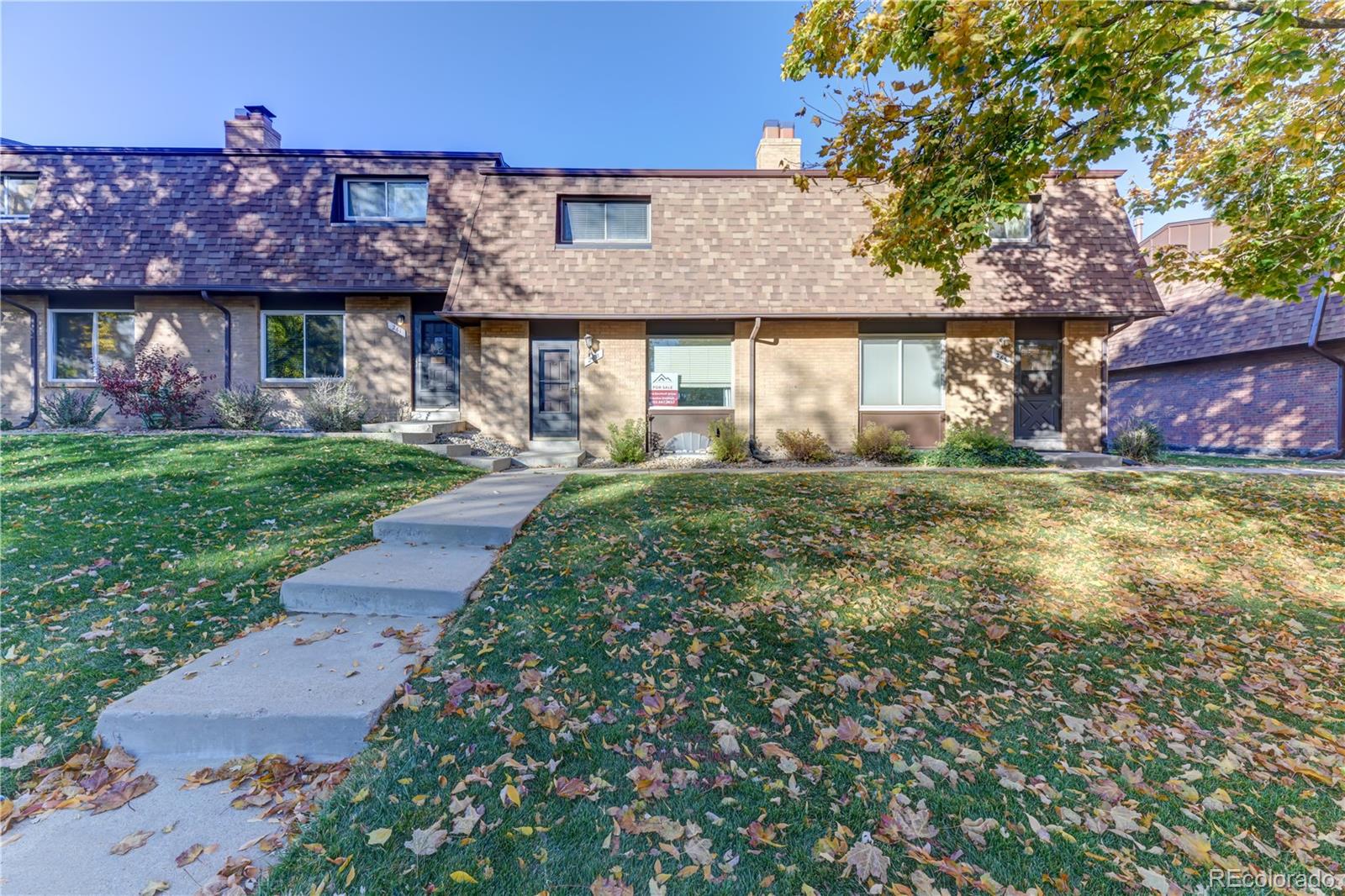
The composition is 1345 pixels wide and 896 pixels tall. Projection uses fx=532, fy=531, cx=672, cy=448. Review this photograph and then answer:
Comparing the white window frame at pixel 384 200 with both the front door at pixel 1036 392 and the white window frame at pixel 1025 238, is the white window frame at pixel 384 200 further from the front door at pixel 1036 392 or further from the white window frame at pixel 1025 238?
the front door at pixel 1036 392

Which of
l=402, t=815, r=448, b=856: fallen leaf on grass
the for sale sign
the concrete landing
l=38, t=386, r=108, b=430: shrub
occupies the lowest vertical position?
the concrete landing

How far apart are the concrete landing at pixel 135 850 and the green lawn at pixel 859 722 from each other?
372 mm

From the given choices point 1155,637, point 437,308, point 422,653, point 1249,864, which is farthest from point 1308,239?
point 437,308

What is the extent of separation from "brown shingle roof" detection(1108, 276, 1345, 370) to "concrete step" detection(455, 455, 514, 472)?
16522mm

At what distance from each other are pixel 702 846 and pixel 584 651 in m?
1.53

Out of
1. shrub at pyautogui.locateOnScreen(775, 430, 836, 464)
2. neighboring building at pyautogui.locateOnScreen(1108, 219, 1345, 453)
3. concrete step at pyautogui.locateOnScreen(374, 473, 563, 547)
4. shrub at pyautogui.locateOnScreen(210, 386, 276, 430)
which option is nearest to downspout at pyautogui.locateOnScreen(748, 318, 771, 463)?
shrub at pyautogui.locateOnScreen(775, 430, 836, 464)

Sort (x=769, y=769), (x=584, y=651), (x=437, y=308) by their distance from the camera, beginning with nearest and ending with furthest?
1. (x=769, y=769)
2. (x=584, y=651)
3. (x=437, y=308)

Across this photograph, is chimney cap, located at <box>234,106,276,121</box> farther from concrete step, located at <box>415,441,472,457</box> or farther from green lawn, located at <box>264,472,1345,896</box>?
green lawn, located at <box>264,472,1345,896</box>

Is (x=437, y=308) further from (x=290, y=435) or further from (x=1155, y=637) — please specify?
(x=1155, y=637)

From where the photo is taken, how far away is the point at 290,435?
33.8 ft

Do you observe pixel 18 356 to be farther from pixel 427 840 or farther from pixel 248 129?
pixel 427 840

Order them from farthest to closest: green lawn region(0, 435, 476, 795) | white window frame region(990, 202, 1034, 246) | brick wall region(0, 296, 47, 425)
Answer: brick wall region(0, 296, 47, 425), white window frame region(990, 202, 1034, 246), green lawn region(0, 435, 476, 795)

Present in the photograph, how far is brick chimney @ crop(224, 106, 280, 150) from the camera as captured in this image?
1330 centimetres

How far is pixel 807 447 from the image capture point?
10.8m
